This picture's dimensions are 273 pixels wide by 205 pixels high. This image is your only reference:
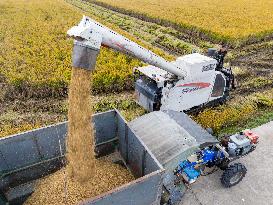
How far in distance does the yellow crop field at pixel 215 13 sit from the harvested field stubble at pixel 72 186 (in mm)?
13202

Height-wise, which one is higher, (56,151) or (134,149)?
(134,149)

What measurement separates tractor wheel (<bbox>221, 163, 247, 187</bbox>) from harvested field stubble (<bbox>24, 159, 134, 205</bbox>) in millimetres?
2316

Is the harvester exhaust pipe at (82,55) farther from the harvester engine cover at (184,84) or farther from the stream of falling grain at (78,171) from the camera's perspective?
the harvester engine cover at (184,84)

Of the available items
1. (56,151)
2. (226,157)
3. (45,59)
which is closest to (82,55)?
(56,151)

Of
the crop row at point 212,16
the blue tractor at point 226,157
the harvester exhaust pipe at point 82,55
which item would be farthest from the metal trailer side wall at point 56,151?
the crop row at point 212,16

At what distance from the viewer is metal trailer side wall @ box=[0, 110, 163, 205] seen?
5508mm

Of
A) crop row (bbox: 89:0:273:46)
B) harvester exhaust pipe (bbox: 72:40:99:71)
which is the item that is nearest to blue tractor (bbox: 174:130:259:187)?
harvester exhaust pipe (bbox: 72:40:99:71)

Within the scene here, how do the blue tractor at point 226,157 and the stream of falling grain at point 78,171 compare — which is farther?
the blue tractor at point 226,157

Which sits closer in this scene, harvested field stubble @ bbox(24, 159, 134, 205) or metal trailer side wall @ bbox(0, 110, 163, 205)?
metal trailer side wall @ bbox(0, 110, 163, 205)

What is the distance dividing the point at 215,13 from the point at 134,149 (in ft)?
66.3

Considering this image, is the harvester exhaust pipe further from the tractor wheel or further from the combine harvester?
the tractor wheel

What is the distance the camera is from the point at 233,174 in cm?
711

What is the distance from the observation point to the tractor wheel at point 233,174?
709cm

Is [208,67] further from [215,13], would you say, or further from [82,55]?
[215,13]
